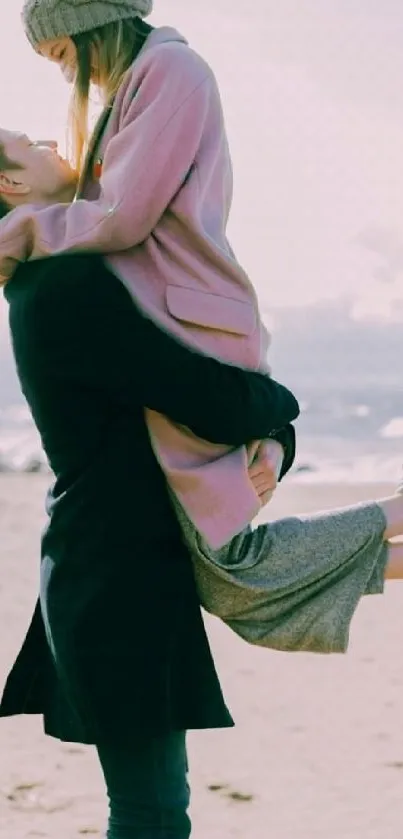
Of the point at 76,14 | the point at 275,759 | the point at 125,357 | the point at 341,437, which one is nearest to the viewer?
the point at 125,357

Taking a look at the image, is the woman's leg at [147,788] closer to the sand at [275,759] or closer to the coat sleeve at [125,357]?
the coat sleeve at [125,357]

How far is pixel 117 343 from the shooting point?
2197 mm

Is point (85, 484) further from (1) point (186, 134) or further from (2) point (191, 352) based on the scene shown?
(1) point (186, 134)

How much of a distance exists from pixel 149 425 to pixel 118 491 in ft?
0.40

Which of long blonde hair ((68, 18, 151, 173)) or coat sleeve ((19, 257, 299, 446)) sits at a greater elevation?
long blonde hair ((68, 18, 151, 173))

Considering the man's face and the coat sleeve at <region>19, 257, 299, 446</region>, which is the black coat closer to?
the coat sleeve at <region>19, 257, 299, 446</region>

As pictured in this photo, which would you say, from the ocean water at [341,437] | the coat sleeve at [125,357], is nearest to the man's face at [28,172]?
the coat sleeve at [125,357]

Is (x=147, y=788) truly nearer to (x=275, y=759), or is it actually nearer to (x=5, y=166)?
(x=5, y=166)

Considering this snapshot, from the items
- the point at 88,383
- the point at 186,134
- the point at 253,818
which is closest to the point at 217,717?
the point at 88,383

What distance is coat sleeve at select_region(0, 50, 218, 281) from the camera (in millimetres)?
2232

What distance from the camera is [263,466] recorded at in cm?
241

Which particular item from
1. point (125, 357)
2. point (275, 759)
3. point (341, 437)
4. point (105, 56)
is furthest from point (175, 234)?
point (341, 437)

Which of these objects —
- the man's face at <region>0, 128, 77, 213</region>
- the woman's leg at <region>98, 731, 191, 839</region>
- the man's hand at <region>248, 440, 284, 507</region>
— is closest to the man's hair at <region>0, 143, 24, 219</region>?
the man's face at <region>0, 128, 77, 213</region>

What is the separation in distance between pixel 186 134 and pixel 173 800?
3.54 feet
